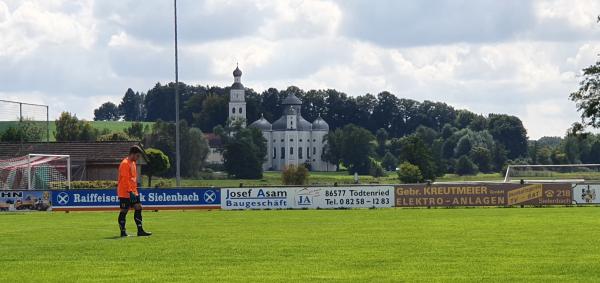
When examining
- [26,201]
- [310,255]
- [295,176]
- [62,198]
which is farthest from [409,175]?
[310,255]

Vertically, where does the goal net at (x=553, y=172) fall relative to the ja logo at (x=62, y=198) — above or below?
above

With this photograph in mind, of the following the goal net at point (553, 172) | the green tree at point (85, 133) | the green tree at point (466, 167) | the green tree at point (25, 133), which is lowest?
the green tree at point (466, 167)

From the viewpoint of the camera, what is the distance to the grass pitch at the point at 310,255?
16.6 metres

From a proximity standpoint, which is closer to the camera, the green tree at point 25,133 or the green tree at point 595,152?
the green tree at point 25,133

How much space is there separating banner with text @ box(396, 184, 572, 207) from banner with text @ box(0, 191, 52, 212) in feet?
50.2

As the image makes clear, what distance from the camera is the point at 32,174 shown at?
211 feet

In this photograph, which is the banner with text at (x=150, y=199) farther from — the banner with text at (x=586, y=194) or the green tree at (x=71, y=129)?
the green tree at (x=71, y=129)

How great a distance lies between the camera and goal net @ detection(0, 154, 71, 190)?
62.1 metres

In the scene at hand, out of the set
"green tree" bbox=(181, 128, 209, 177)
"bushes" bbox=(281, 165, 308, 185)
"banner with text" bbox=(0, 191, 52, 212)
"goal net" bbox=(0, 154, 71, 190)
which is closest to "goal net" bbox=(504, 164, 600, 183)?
"bushes" bbox=(281, 165, 308, 185)

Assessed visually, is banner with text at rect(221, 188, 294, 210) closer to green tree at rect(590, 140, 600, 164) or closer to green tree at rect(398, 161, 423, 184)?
green tree at rect(398, 161, 423, 184)

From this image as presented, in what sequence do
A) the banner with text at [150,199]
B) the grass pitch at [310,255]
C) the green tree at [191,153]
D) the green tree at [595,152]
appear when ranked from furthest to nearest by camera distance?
the green tree at [595,152]
the green tree at [191,153]
the banner with text at [150,199]
the grass pitch at [310,255]

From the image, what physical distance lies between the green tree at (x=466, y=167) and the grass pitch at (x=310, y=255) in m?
165

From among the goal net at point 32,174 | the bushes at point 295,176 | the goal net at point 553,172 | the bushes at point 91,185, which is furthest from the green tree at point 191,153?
the goal net at point 32,174

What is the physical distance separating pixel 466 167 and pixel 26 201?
14678cm
